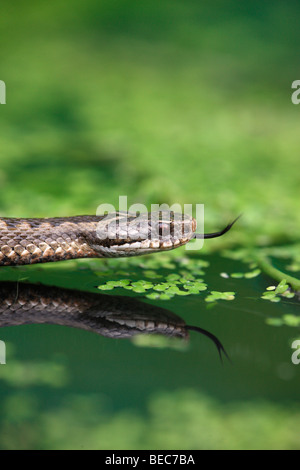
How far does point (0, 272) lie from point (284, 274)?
66.5 inches

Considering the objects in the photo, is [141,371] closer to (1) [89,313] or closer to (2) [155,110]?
(1) [89,313]

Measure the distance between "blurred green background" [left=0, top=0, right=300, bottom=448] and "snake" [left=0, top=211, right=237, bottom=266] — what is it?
658mm

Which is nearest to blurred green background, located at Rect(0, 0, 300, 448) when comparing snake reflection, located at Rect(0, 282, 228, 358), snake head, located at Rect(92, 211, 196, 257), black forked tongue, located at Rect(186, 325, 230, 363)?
snake head, located at Rect(92, 211, 196, 257)

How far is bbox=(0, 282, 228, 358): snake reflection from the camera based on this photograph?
10.1 feet

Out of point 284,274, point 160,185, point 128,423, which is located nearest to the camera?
point 128,423

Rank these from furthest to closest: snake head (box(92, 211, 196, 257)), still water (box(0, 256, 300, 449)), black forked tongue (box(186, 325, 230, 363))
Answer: snake head (box(92, 211, 196, 257))
black forked tongue (box(186, 325, 230, 363))
still water (box(0, 256, 300, 449))

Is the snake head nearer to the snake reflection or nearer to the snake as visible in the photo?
the snake

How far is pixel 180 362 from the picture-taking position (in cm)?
278

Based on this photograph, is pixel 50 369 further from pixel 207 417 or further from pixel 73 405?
pixel 207 417

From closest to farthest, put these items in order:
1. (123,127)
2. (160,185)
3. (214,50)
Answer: (160,185)
(123,127)
(214,50)

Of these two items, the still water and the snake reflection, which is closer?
the still water

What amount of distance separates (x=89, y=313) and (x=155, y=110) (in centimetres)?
447

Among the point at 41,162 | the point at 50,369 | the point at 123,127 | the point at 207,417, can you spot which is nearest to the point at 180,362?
the point at 207,417

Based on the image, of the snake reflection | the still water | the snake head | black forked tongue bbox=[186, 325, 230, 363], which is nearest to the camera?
the still water
